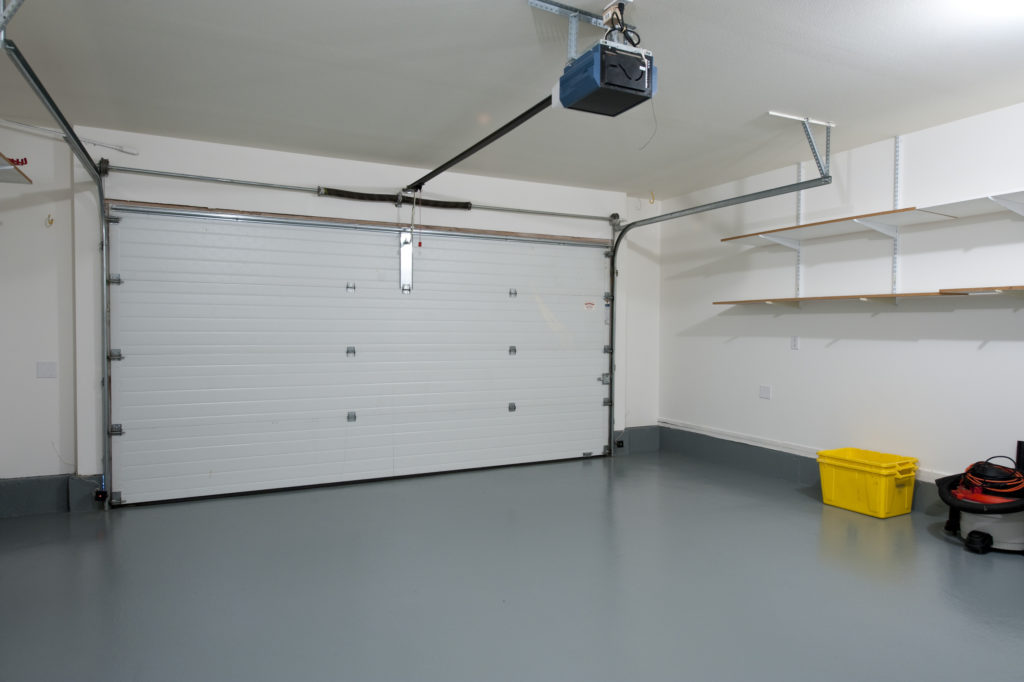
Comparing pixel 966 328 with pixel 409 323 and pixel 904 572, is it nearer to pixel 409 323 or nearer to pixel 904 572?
pixel 904 572

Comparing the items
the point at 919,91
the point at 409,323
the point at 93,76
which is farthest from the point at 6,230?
the point at 919,91

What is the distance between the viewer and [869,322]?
472 cm

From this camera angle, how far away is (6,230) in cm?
423

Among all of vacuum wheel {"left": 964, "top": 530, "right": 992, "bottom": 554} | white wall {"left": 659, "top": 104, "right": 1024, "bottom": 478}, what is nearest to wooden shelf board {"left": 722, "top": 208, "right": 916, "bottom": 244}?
white wall {"left": 659, "top": 104, "right": 1024, "bottom": 478}

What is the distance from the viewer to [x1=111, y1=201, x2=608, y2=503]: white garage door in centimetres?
455

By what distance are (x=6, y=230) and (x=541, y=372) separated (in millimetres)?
4382

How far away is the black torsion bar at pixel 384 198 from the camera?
16.6ft

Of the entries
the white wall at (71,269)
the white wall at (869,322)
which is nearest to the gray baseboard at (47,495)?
the white wall at (71,269)

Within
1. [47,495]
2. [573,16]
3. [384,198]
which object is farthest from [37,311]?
[573,16]

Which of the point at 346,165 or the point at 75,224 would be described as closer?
the point at 75,224

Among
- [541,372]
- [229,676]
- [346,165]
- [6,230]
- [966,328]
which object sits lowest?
[229,676]

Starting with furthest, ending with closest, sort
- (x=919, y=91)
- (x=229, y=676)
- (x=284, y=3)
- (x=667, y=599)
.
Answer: (x=919, y=91) → (x=667, y=599) → (x=284, y=3) → (x=229, y=676)

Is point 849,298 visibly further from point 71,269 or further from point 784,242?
point 71,269

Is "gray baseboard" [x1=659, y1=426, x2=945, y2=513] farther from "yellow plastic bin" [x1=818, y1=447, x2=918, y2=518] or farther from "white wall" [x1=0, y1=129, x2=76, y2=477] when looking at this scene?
"white wall" [x1=0, y1=129, x2=76, y2=477]
